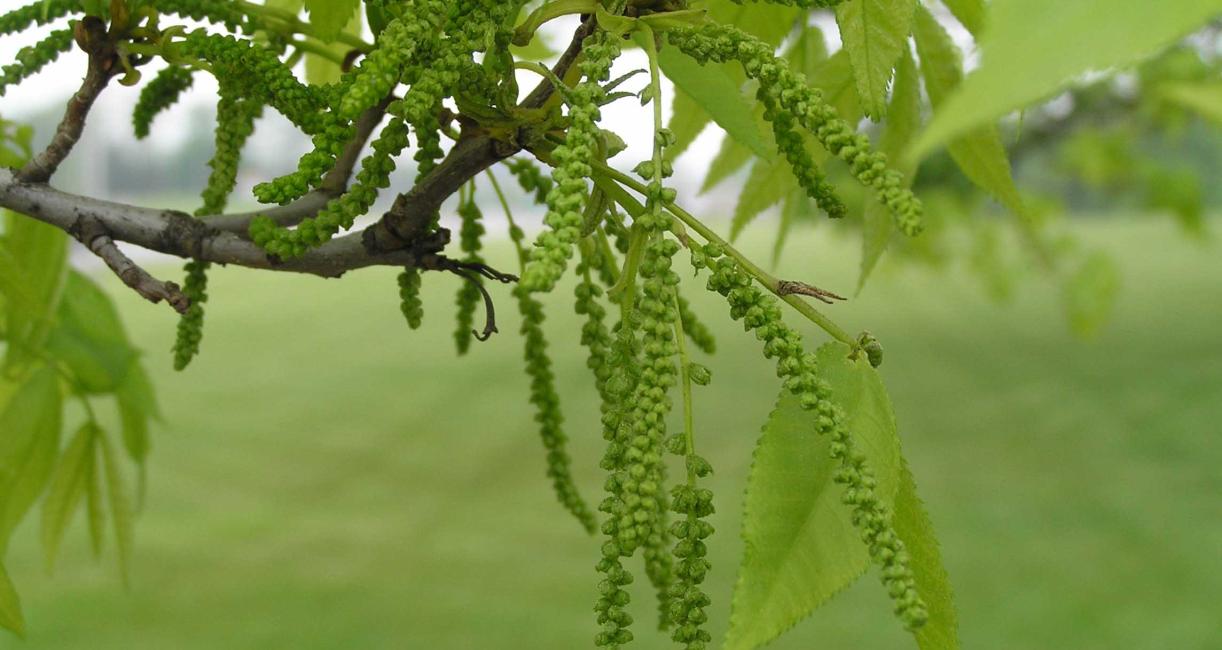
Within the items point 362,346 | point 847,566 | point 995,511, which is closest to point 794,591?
point 847,566

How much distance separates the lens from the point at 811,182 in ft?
1.03

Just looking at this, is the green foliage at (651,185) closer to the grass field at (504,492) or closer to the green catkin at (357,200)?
the green catkin at (357,200)

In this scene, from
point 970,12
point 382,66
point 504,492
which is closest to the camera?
point 382,66

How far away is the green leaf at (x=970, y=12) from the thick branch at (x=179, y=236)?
0.58 feet

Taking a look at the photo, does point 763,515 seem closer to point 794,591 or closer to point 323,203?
point 794,591

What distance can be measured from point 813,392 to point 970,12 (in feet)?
0.53

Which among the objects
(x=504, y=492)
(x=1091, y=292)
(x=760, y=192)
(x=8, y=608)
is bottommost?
(x=8, y=608)

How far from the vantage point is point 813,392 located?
0.90 feet

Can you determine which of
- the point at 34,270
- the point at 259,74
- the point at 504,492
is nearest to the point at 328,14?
the point at 259,74

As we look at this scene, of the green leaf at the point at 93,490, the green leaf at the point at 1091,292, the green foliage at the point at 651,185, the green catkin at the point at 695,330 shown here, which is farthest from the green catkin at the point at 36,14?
the green leaf at the point at 1091,292

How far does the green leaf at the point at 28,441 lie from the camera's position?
0.53 metres

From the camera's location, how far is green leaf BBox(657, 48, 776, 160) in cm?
33

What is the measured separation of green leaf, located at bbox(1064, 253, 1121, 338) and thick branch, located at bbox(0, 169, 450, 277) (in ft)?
7.85

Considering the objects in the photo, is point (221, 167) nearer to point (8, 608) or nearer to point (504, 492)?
point (8, 608)
